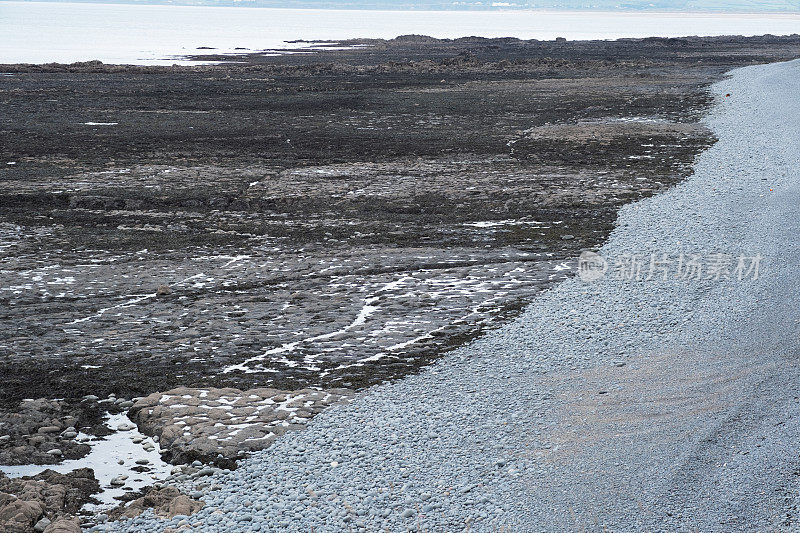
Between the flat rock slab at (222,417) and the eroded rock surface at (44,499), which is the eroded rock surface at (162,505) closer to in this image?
the eroded rock surface at (44,499)

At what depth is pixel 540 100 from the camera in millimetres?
35562

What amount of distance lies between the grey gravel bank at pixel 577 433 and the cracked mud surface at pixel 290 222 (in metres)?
1.09

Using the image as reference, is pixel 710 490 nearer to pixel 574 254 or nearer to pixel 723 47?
pixel 574 254

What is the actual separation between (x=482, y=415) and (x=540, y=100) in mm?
29178

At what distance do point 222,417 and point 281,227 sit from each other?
776 centimetres

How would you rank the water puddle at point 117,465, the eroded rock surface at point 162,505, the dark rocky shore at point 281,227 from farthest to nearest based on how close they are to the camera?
the dark rocky shore at point 281,227
the water puddle at point 117,465
the eroded rock surface at point 162,505

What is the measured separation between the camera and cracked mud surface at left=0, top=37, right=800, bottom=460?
10.3 metres

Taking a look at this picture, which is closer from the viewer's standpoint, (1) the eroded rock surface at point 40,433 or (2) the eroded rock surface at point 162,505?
(2) the eroded rock surface at point 162,505

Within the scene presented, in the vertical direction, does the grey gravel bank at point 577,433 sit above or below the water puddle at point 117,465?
above

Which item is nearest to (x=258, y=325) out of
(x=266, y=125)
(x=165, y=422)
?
(x=165, y=422)

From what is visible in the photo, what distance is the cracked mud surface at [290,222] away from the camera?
33.8 ft

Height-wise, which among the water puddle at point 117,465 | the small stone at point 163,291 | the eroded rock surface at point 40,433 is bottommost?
the water puddle at point 117,465

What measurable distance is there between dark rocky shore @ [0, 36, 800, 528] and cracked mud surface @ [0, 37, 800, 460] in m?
0.05

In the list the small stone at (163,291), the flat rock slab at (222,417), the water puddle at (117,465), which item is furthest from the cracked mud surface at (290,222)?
the water puddle at (117,465)
